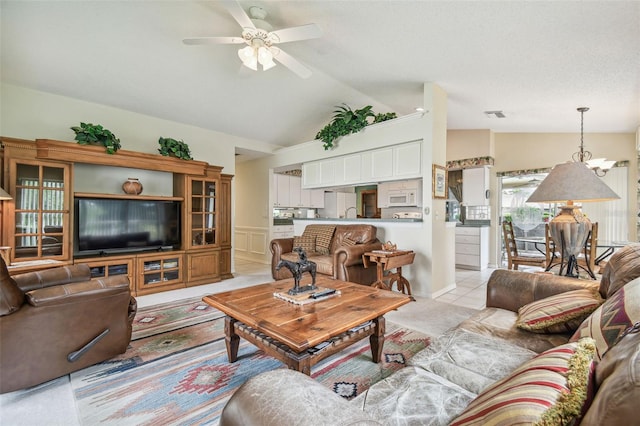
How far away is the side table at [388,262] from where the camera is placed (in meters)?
3.46

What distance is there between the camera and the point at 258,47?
105 inches

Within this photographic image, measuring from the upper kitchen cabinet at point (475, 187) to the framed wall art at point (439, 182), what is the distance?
2.46 metres

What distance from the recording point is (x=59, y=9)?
2.77 metres

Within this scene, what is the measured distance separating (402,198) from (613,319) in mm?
5552

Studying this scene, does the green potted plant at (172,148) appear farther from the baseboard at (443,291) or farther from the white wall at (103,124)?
the baseboard at (443,291)

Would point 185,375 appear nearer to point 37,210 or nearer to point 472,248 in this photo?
point 37,210

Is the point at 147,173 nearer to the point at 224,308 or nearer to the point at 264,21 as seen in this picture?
the point at 264,21

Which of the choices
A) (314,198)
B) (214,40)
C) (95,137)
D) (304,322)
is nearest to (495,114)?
(214,40)

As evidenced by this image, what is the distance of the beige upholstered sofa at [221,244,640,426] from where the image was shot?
54 cm

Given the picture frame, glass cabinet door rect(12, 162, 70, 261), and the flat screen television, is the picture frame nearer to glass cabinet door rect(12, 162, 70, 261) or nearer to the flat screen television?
the flat screen television

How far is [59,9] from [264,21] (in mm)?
1991

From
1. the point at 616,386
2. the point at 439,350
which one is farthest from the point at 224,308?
the point at 616,386

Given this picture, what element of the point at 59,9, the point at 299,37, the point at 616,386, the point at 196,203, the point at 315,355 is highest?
the point at 59,9

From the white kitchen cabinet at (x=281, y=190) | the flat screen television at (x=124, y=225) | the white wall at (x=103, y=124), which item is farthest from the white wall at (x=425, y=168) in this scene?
the flat screen television at (x=124, y=225)
